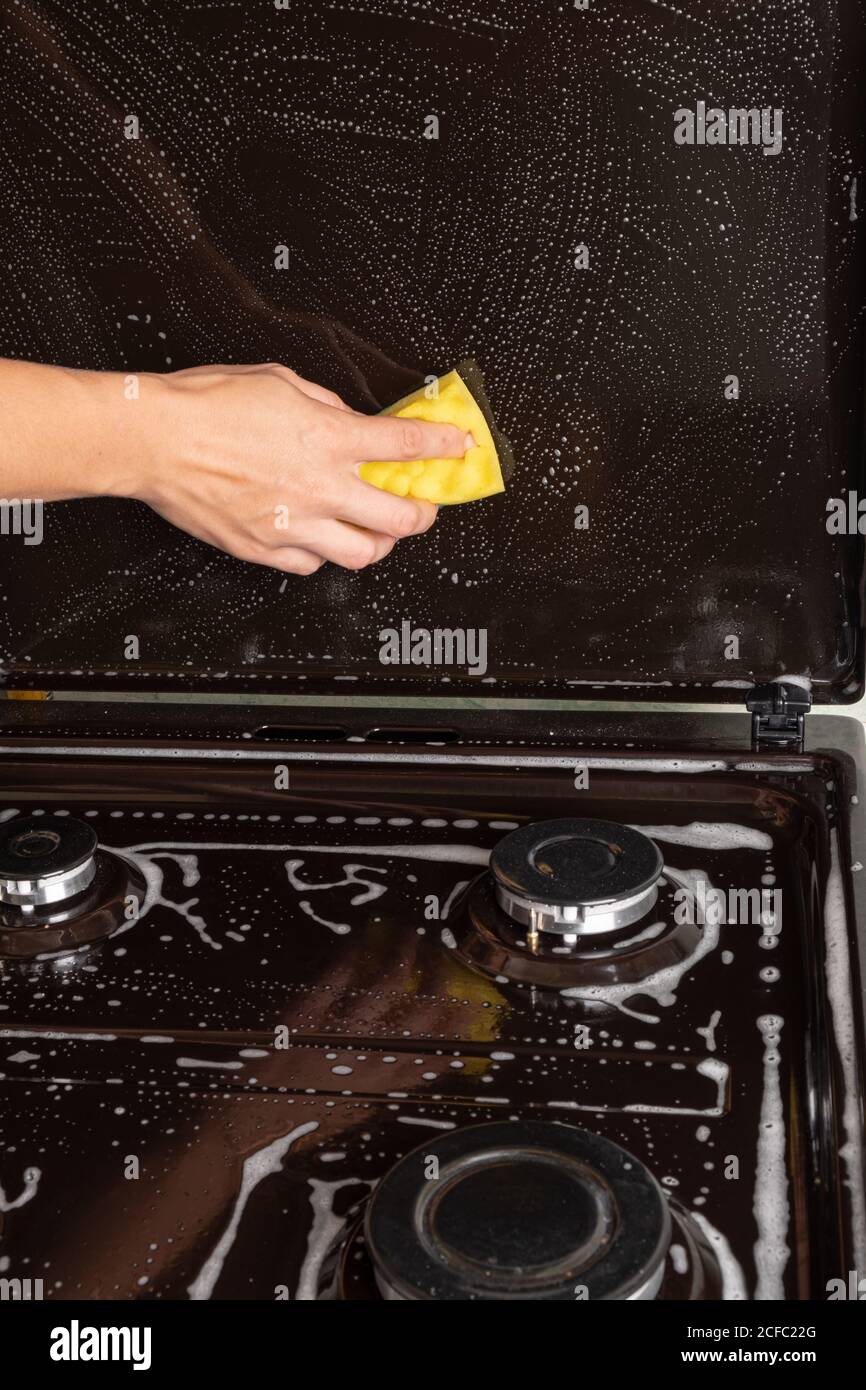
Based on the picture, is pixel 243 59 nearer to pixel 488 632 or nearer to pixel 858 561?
pixel 488 632

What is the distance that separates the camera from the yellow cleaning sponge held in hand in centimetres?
97

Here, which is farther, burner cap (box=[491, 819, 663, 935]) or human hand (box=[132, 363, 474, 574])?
human hand (box=[132, 363, 474, 574])

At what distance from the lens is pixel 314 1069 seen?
2.39 ft

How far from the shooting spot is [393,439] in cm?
93

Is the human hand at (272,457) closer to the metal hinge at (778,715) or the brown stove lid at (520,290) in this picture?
the brown stove lid at (520,290)

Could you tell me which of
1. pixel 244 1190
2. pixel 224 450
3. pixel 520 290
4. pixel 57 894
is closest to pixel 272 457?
pixel 224 450

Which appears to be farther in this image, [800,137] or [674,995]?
[800,137]

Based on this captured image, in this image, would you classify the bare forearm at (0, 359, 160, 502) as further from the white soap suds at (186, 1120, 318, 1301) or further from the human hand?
the white soap suds at (186, 1120, 318, 1301)

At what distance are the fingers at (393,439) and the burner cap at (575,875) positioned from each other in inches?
9.8

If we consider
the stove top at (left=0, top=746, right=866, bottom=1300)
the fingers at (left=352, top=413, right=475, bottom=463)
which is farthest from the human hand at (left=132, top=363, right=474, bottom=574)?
the stove top at (left=0, top=746, right=866, bottom=1300)

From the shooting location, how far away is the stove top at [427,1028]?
23.7 inches

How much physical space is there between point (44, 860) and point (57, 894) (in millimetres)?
22

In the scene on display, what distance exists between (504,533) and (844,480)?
23 centimetres
